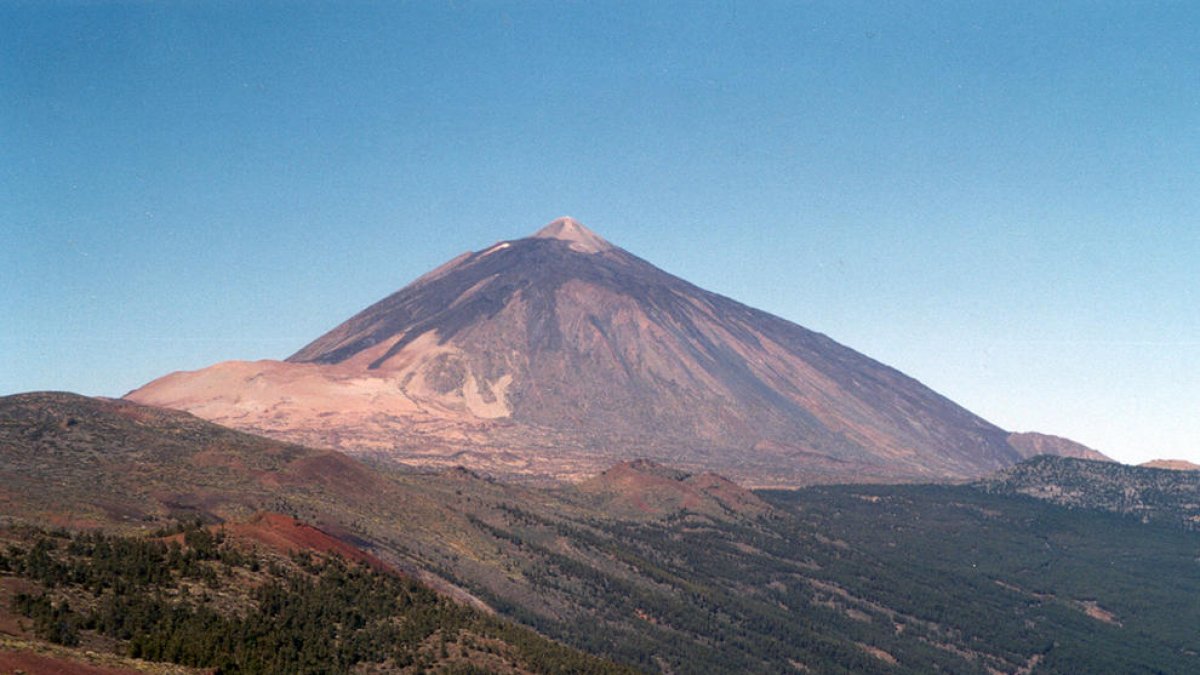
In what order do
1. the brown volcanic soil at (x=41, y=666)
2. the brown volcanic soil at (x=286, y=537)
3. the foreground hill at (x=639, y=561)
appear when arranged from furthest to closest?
1. the foreground hill at (x=639, y=561)
2. the brown volcanic soil at (x=286, y=537)
3. the brown volcanic soil at (x=41, y=666)

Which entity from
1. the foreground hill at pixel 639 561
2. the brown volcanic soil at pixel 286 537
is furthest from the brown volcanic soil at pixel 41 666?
the foreground hill at pixel 639 561

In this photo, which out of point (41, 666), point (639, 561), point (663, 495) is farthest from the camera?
point (663, 495)

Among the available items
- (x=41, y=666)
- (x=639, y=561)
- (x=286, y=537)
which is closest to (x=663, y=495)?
(x=639, y=561)

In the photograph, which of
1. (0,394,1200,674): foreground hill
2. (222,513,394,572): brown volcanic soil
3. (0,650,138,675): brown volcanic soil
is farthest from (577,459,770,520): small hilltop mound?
(0,650,138,675): brown volcanic soil

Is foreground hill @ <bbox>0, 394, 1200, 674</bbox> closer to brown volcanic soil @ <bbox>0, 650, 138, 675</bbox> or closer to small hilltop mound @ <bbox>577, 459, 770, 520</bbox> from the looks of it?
small hilltop mound @ <bbox>577, 459, 770, 520</bbox>

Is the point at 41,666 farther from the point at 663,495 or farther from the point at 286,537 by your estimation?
the point at 663,495

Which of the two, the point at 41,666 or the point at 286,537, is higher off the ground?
the point at 286,537

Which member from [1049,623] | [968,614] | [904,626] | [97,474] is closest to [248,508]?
[97,474]

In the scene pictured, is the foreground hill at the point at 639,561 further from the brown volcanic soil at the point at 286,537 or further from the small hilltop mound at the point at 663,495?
the small hilltop mound at the point at 663,495
